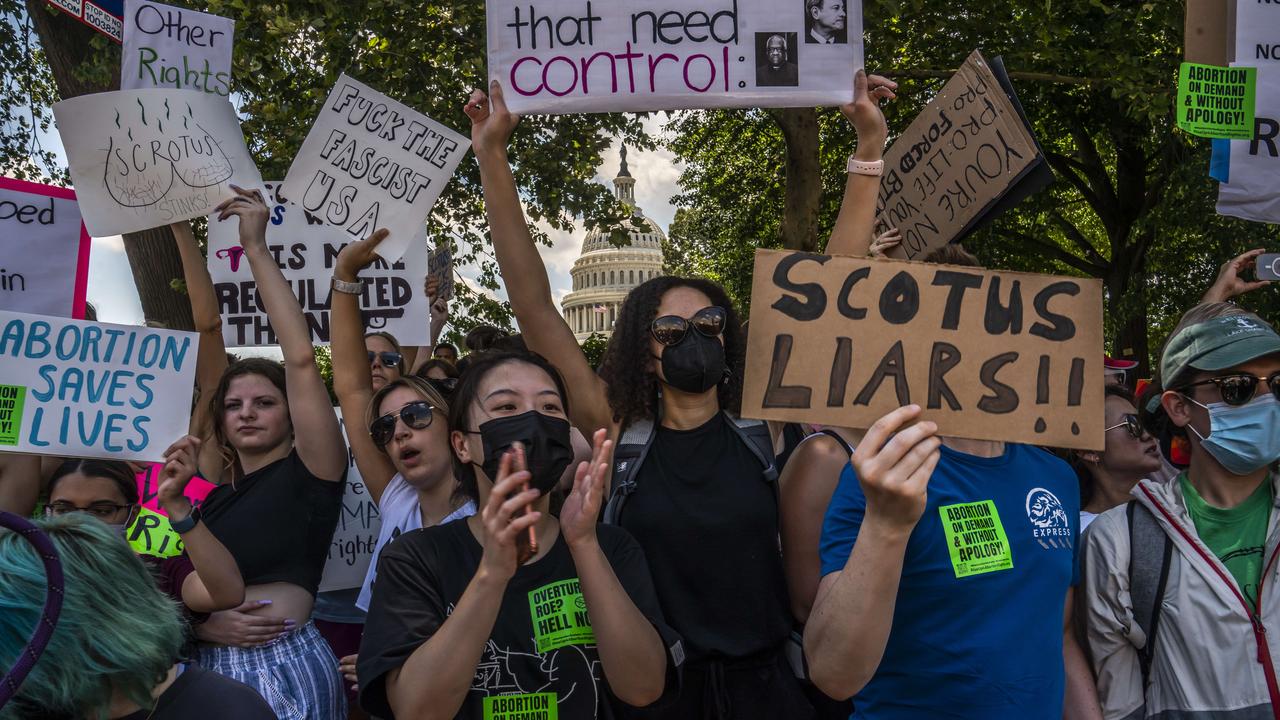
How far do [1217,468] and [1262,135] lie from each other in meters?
2.08

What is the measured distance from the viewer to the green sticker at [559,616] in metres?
2.62

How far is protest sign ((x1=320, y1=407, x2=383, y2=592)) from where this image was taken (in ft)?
14.1

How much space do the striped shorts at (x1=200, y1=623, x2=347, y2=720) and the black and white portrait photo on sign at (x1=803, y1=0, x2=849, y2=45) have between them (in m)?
2.73

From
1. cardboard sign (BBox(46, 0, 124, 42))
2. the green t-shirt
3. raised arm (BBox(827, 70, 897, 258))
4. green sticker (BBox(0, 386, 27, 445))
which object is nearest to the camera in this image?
the green t-shirt

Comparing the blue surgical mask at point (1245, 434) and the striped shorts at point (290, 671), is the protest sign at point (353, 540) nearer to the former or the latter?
the striped shorts at point (290, 671)

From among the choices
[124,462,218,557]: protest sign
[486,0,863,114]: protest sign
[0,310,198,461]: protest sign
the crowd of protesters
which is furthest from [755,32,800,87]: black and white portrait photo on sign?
[124,462,218,557]: protest sign

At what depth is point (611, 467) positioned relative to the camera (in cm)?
323

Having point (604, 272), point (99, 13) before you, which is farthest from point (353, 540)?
point (604, 272)

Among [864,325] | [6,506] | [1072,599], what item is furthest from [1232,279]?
[6,506]

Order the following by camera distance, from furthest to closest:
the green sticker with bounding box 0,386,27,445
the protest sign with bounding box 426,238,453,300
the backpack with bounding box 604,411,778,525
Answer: the protest sign with bounding box 426,238,453,300 → the green sticker with bounding box 0,386,27,445 → the backpack with bounding box 604,411,778,525

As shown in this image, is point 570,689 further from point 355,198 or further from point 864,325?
point 355,198

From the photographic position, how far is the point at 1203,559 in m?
2.79

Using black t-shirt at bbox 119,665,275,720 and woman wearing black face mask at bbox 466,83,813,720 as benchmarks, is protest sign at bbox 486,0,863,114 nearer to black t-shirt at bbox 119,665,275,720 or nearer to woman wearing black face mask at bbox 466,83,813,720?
woman wearing black face mask at bbox 466,83,813,720

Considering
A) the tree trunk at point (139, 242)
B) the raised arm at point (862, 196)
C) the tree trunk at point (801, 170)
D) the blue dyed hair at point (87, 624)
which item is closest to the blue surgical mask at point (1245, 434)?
the raised arm at point (862, 196)
